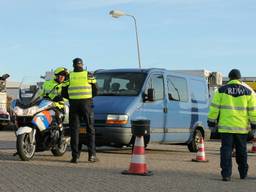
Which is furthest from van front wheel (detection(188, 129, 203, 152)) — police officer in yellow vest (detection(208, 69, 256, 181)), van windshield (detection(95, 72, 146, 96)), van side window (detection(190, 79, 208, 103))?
police officer in yellow vest (detection(208, 69, 256, 181))

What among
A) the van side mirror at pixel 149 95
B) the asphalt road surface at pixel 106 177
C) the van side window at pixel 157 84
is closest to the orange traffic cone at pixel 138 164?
the asphalt road surface at pixel 106 177

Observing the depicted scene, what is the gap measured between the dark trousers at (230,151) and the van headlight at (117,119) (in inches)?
131

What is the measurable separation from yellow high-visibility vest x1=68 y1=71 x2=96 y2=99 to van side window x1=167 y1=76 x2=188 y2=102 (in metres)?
3.60

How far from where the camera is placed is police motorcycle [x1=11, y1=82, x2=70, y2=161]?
10.7 meters

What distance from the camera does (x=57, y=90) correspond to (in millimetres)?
11562

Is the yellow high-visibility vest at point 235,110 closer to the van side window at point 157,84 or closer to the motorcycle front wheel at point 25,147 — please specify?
the motorcycle front wheel at point 25,147

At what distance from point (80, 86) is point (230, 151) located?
10.6 ft

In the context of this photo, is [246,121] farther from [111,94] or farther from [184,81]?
[184,81]

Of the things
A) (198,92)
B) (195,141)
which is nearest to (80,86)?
(195,141)

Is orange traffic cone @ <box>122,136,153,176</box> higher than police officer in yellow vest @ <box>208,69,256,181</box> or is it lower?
lower

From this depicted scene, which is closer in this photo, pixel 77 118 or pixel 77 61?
pixel 77 61

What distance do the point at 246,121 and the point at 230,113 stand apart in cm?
31

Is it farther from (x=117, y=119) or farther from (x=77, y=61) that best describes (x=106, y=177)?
(x=117, y=119)

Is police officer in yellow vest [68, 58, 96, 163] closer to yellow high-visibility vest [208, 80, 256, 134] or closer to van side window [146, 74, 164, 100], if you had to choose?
yellow high-visibility vest [208, 80, 256, 134]
